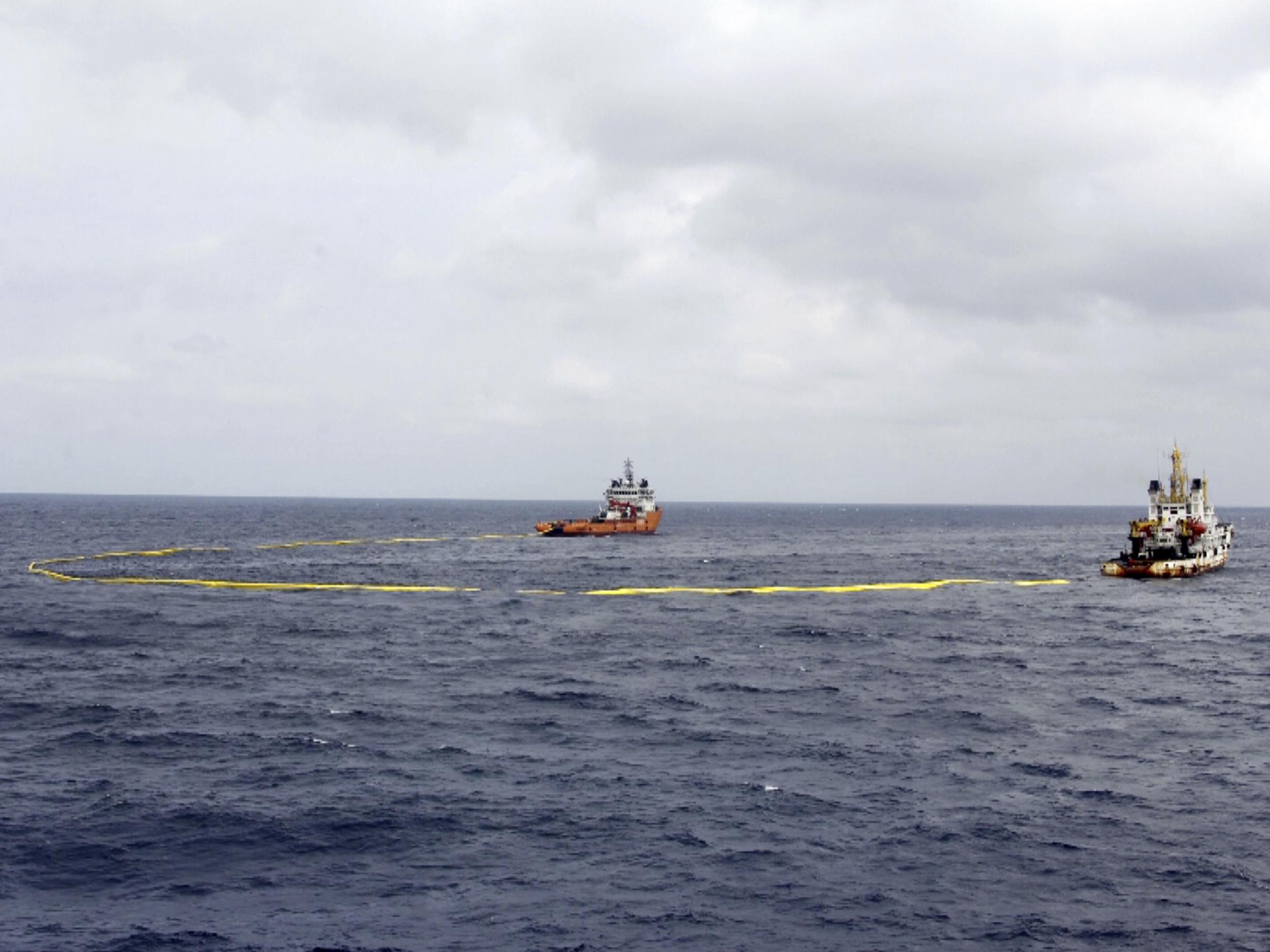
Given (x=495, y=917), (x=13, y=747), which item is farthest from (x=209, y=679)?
(x=495, y=917)

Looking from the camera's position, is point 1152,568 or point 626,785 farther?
point 1152,568

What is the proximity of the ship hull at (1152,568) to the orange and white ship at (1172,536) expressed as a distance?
60mm

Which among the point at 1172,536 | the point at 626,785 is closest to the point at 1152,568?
the point at 1172,536

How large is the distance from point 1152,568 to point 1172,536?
837 centimetres

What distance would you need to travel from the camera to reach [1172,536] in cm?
13412

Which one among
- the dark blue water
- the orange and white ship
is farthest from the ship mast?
the dark blue water

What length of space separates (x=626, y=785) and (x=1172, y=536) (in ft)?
370

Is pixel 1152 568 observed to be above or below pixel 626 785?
above

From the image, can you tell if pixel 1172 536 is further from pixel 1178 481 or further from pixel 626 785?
pixel 626 785

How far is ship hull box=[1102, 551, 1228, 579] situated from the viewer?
422 ft

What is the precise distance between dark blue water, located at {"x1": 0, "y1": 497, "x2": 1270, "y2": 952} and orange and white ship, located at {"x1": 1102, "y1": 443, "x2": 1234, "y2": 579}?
45441 mm

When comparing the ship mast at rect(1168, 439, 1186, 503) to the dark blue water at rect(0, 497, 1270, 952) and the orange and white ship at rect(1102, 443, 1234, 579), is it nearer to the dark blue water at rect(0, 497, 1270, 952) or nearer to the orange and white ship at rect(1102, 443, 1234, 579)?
the orange and white ship at rect(1102, 443, 1234, 579)

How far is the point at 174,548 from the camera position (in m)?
165

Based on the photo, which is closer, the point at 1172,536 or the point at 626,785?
the point at 626,785
